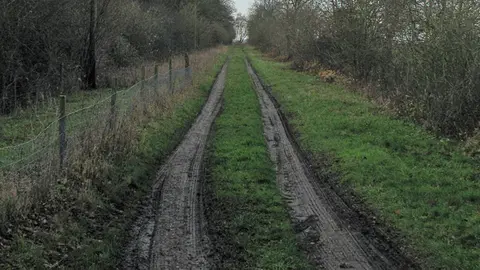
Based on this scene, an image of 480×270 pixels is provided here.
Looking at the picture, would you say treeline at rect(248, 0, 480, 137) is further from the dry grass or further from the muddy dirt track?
the dry grass

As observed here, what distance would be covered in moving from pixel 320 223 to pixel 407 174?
9.98ft

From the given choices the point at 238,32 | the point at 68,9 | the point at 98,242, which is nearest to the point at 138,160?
the point at 98,242

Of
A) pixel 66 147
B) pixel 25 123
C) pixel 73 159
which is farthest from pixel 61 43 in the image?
pixel 73 159

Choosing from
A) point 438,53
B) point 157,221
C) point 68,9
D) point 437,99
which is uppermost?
point 68,9

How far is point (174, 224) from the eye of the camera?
7.04 m

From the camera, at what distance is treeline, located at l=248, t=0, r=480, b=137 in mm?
12125

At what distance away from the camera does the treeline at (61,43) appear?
1476 cm

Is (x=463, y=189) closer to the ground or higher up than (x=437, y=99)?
closer to the ground

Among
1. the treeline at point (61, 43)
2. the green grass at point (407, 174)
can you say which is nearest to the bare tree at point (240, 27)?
the treeline at point (61, 43)

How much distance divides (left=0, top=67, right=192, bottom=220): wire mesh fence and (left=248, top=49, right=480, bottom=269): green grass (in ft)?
15.5

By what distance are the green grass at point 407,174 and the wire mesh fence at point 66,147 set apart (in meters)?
4.73

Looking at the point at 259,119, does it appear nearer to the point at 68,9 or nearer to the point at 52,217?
the point at 68,9

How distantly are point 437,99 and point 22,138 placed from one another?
1060cm

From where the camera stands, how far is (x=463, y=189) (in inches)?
333
